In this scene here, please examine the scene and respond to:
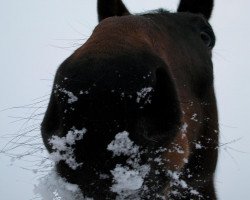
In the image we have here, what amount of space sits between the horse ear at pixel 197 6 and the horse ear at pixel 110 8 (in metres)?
0.75

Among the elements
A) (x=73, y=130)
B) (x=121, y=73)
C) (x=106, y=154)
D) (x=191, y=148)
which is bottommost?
(x=191, y=148)

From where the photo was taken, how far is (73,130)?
1.76 m

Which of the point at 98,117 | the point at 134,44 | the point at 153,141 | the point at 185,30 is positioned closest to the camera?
the point at 98,117

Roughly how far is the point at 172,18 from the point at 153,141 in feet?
6.70

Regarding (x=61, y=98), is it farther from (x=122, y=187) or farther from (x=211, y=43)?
(x=211, y=43)

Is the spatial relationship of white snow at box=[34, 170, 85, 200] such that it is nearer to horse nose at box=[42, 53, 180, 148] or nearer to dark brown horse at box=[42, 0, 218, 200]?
dark brown horse at box=[42, 0, 218, 200]

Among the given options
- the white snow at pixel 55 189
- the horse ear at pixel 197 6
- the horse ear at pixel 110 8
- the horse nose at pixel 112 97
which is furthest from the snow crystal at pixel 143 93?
the horse ear at pixel 197 6

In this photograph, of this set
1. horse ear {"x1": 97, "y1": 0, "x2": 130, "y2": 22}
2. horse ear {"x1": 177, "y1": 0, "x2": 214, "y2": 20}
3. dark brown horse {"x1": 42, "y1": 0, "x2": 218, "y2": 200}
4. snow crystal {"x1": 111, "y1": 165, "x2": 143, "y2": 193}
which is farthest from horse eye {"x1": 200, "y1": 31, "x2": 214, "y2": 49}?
snow crystal {"x1": 111, "y1": 165, "x2": 143, "y2": 193}

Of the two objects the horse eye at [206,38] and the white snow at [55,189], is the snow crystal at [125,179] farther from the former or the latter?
the horse eye at [206,38]

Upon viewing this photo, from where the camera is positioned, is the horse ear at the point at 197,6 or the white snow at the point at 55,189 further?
the horse ear at the point at 197,6

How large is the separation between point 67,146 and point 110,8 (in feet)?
9.51

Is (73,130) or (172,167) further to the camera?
(172,167)

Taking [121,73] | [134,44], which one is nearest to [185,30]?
[134,44]

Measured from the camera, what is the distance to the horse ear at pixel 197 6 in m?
4.61
